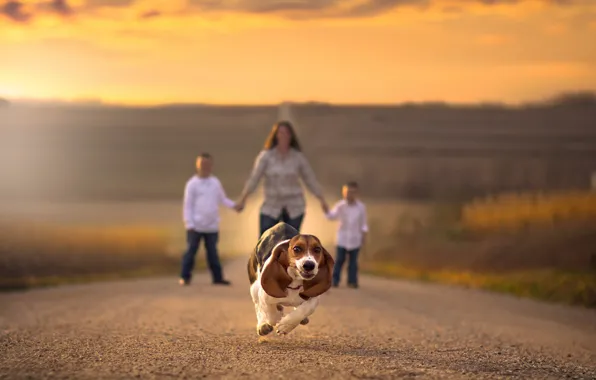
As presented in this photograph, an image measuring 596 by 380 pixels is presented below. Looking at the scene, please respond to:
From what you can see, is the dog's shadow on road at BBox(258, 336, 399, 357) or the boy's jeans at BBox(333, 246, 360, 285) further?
the boy's jeans at BBox(333, 246, 360, 285)

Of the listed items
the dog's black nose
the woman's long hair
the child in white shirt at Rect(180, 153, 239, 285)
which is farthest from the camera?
the child in white shirt at Rect(180, 153, 239, 285)

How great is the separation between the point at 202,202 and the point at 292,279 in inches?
252

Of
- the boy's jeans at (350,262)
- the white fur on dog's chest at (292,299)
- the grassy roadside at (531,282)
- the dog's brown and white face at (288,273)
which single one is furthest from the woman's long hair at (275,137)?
the grassy roadside at (531,282)

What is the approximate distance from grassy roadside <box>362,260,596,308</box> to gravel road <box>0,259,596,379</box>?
87 cm

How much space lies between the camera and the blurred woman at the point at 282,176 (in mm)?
12734

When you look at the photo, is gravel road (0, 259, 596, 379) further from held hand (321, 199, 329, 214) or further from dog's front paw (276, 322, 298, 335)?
held hand (321, 199, 329, 214)

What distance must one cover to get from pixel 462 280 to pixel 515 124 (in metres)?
56.2

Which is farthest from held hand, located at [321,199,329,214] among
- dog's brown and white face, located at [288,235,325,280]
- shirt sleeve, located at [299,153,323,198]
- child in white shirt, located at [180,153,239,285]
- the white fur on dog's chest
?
dog's brown and white face, located at [288,235,325,280]

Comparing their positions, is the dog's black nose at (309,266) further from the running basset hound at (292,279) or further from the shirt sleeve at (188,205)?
the shirt sleeve at (188,205)

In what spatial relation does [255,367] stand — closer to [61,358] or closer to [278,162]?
[61,358]

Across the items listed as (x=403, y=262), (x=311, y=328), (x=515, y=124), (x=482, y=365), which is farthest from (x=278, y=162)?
(x=515, y=124)

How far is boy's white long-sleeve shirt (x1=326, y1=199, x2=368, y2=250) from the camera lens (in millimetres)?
17000

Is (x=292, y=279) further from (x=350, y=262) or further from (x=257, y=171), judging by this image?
(x=350, y=262)

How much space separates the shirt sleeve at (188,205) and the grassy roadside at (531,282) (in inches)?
259
